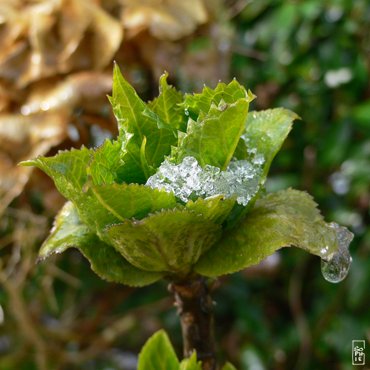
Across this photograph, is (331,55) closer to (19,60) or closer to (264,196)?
(19,60)

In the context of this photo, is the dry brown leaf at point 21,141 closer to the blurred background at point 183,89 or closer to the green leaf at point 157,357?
the blurred background at point 183,89

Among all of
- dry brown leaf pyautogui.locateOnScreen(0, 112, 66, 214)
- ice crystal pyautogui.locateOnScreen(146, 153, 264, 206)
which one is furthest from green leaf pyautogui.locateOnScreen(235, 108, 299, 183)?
dry brown leaf pyautogui.locateOnScreen(0, 112, 66, 214)

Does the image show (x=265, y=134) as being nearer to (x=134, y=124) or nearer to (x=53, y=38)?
(x=134, y=124)

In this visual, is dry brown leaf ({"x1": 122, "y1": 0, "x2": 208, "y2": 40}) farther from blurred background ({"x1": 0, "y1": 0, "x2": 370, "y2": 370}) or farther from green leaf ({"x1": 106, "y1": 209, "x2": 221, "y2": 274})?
green leaf ({"x1": 106, "y1": 209, "x2": 221, "y2": 274})

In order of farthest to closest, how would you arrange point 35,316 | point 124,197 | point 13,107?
1. point 35,316
2. point 13,107
3. point 124,197

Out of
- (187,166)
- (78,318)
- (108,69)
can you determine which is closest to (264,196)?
(187,166)

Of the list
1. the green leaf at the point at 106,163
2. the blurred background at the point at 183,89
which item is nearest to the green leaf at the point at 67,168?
the green leaf at the point at 106,163
